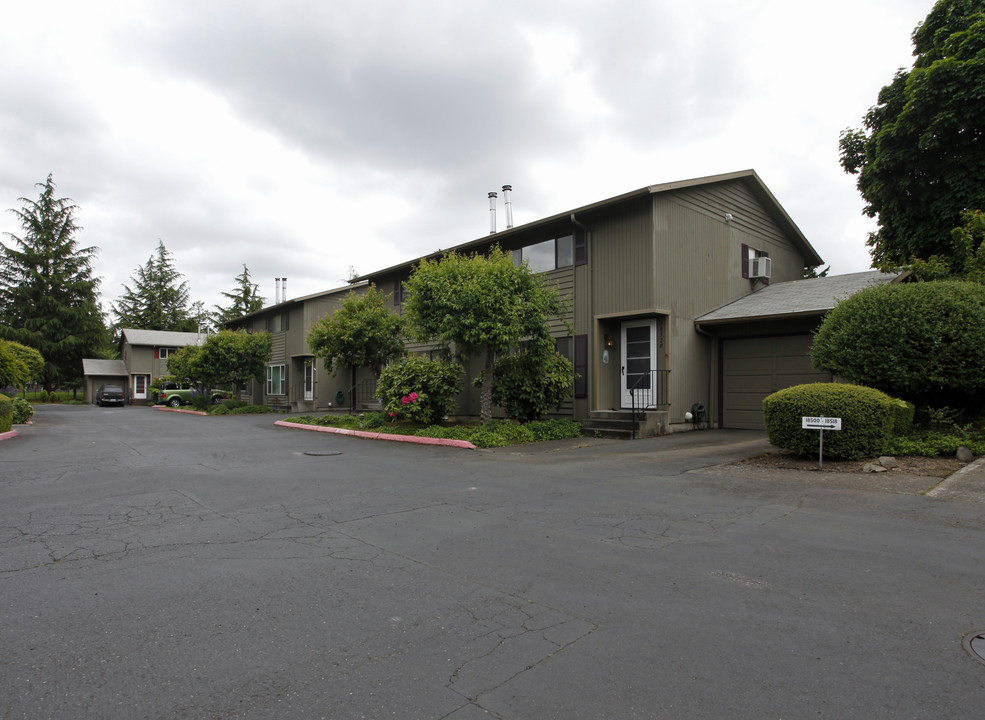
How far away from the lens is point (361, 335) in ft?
59.1

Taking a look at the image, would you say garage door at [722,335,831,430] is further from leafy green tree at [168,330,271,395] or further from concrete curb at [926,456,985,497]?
leafy green tree at [168,330,271,395]

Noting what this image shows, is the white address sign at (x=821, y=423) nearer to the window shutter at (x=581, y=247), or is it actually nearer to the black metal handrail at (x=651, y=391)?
the black metal handrail at (x=651, y=391)

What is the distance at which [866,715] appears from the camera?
252cm

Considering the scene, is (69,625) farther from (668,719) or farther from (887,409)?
(887,409)

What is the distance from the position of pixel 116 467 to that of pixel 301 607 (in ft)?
25.8

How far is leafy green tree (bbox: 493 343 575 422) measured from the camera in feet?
47.1

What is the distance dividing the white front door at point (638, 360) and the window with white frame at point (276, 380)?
20675 mm

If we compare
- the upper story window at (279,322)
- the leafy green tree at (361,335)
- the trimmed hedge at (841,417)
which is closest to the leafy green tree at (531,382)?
the leafy green tree at (361,335)

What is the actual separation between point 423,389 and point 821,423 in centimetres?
901

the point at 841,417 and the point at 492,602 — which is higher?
the point at 841,417

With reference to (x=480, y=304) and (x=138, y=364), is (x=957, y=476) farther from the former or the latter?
(x=138, y=364)

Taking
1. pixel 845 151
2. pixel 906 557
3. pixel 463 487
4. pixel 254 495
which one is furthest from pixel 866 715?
pixel 845 151

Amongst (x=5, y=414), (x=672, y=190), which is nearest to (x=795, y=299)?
(x=672, y=190)

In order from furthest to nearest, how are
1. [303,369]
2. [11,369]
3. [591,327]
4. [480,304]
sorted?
[303,369] → [11,369] → [591,327] → [480,304]
